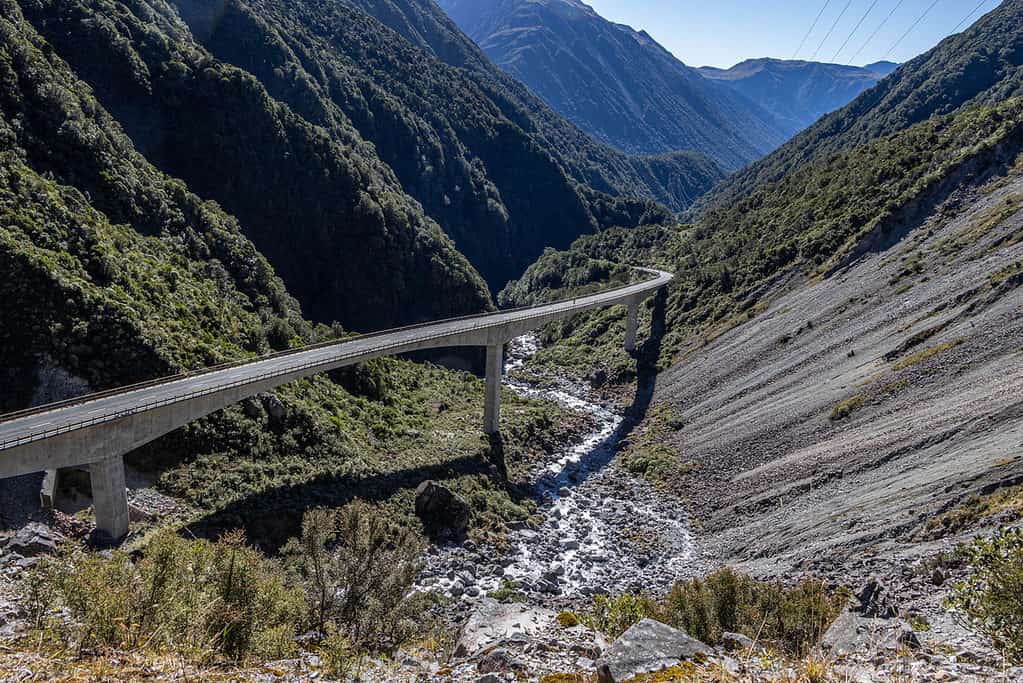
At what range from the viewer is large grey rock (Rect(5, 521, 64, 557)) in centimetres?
1692

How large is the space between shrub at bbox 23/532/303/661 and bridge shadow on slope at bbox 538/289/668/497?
23.7 metres

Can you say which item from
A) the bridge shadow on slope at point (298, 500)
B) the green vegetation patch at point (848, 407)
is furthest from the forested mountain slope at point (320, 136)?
the green vegetation patch at point (848, 407)

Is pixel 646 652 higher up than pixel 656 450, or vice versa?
pixel 646 652

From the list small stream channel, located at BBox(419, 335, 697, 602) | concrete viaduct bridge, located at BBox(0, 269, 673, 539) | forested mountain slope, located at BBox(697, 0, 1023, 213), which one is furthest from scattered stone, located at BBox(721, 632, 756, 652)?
forested mountain slope, located at BBox(697, 0, 1023, 213)

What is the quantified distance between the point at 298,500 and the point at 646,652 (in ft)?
67.9

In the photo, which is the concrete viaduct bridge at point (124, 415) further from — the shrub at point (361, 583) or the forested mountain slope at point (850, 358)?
the forested mountain slope at point (850, 358)

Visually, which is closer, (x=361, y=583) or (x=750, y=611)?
(x=361, y=583)

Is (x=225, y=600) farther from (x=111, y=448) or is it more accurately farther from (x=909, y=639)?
(x=909, y=639)

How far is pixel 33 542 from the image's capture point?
57.2ft

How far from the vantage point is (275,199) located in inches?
2351

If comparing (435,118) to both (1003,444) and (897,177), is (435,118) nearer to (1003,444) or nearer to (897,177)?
(897,177)

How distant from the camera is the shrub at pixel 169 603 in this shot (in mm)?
8758

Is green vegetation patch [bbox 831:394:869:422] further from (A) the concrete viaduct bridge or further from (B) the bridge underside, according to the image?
(B) the bridge underside

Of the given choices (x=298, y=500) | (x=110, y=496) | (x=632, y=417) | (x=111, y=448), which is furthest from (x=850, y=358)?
(x=110, y=496)
